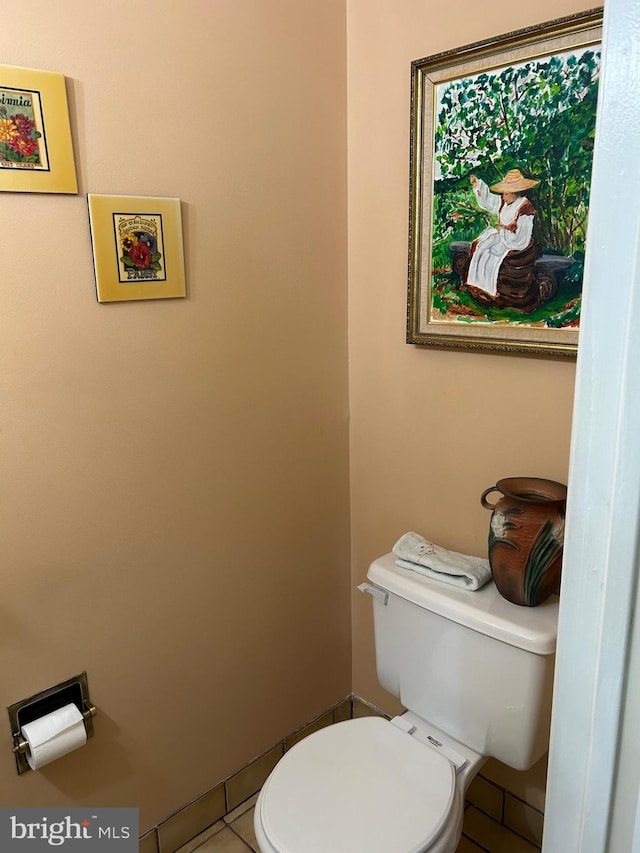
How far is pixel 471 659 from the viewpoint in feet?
4.68

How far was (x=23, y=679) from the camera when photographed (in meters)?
1.39

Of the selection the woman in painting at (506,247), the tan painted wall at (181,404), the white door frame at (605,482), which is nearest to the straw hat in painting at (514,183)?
the woman in painting at (506,247)

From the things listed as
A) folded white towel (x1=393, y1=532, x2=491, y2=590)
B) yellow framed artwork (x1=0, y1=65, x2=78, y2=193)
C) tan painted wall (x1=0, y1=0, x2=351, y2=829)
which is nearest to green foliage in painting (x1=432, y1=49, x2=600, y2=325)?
tan painted wall (x1=0, y1=0, x2=351, y2=829)

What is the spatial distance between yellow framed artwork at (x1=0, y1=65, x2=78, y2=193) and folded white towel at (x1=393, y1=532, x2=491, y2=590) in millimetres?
1131

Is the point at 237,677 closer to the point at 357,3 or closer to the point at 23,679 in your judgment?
the point at 23,679

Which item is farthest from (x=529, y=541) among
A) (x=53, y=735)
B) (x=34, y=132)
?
(x=34, y=132)

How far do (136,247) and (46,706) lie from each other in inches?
41.1

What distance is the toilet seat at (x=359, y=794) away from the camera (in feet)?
3.99

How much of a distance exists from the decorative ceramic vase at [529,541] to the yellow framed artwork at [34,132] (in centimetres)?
115

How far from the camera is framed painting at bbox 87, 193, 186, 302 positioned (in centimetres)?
135

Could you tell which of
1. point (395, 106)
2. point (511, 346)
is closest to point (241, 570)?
point (511, 346)

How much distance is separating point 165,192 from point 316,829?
4.49 ft

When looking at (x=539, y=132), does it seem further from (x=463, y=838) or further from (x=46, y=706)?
(x=463, y=838)

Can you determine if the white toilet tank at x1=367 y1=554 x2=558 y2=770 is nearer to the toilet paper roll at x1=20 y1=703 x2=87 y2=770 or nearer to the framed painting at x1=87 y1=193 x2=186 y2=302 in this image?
the toilet paper roll at x1=20 y1=703 x2=87 y2=770
